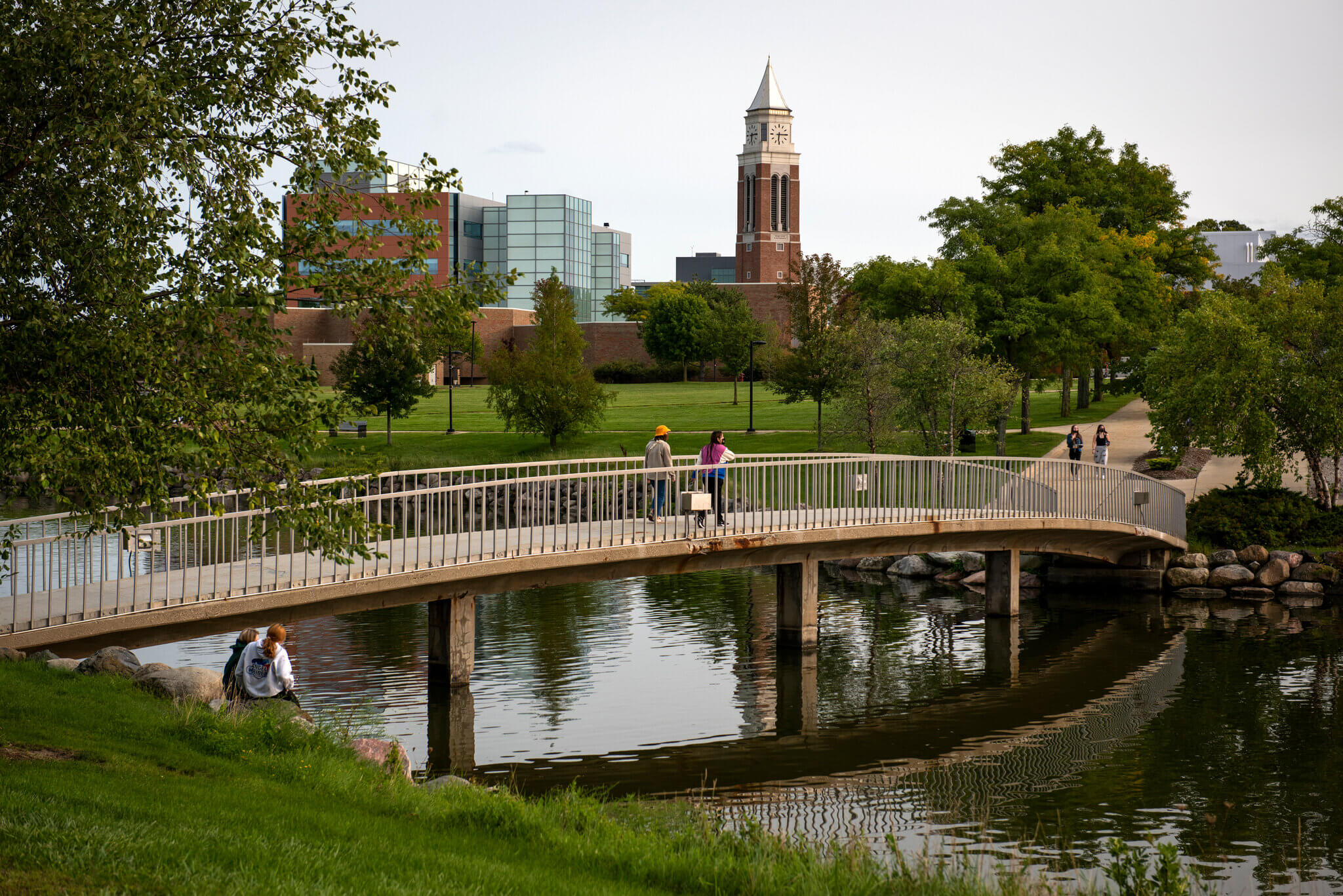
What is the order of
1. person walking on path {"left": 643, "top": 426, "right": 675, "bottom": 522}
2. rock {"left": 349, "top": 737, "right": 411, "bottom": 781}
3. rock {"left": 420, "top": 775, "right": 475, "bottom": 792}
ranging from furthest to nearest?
person walking on path {"left": 643, "top": 426, "right": 675, "bottom": 522} → rock {"left": 349, "top": 737, "right": 411, "bottom": 781} → rock {"left": 420, "top": 775, "right": 475, "bottom": 792}

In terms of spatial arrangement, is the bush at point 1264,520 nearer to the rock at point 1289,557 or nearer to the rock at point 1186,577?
the rock at point 1289,557

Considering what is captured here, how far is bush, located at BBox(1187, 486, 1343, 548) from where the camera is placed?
2911 cm

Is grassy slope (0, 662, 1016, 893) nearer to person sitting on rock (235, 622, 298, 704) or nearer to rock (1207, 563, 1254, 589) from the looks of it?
person sitting on rock (235, 622, 298, 704)

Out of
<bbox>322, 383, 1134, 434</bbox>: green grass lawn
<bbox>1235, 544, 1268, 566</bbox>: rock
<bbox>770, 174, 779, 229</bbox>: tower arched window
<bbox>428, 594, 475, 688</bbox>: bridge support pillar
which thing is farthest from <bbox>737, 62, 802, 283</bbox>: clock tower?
<bbox>428, 594, 475, 688</bbox>: bridge support pillar

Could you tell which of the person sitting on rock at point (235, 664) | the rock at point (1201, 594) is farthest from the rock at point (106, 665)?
the rock at point (1201, 594)

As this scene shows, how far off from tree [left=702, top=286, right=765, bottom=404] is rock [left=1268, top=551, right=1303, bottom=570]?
129 ft

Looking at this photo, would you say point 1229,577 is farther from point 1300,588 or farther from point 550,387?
point 550,387

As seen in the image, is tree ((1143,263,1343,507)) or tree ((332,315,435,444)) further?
tree ((332,315,435,444))

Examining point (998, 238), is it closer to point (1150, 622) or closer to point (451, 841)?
point (1150, 622)

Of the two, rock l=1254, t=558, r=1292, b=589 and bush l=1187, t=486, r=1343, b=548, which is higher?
bush l=1187, t=486, r=1343, b=548

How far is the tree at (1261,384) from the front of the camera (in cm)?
2866

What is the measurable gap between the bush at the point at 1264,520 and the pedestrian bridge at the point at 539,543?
1843 mm

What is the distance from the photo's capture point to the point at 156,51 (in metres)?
9.17

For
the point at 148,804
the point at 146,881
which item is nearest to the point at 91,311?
the point at 148,804
